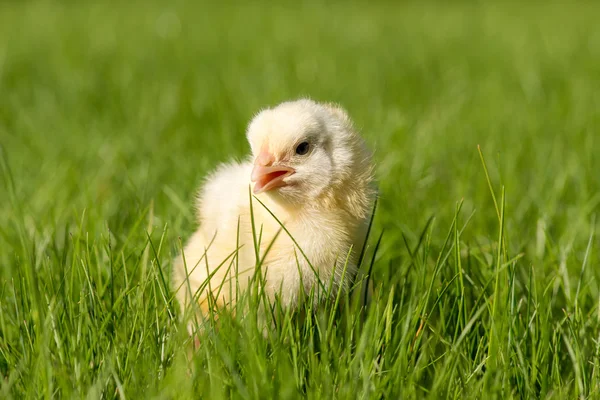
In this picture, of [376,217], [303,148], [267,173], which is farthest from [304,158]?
[376,217]

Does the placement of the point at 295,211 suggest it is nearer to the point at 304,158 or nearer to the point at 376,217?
the point at 304,158

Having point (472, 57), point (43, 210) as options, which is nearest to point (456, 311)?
point (43, 210)

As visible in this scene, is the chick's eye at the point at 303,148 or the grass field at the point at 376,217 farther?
the chick's eye at the point at 303,148

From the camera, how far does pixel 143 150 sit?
4.32m

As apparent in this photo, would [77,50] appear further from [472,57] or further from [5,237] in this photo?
[5,237]

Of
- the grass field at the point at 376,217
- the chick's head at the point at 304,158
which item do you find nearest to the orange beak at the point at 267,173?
the chick's head at the point at 304,158

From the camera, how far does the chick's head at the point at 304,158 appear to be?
86.1 inches

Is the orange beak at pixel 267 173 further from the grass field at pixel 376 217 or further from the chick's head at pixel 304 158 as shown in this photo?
the grass field at pixel 376 217

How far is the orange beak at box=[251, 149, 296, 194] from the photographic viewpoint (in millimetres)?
2146

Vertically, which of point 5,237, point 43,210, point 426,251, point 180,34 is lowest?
point 426,251

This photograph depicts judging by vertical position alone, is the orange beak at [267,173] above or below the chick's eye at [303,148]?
below

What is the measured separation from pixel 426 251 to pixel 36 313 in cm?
116

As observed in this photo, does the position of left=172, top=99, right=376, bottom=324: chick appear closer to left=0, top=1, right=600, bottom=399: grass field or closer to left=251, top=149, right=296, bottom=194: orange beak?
left=251, top=149, right=296, bottom=194: orange beak

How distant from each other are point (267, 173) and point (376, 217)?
1283mm
